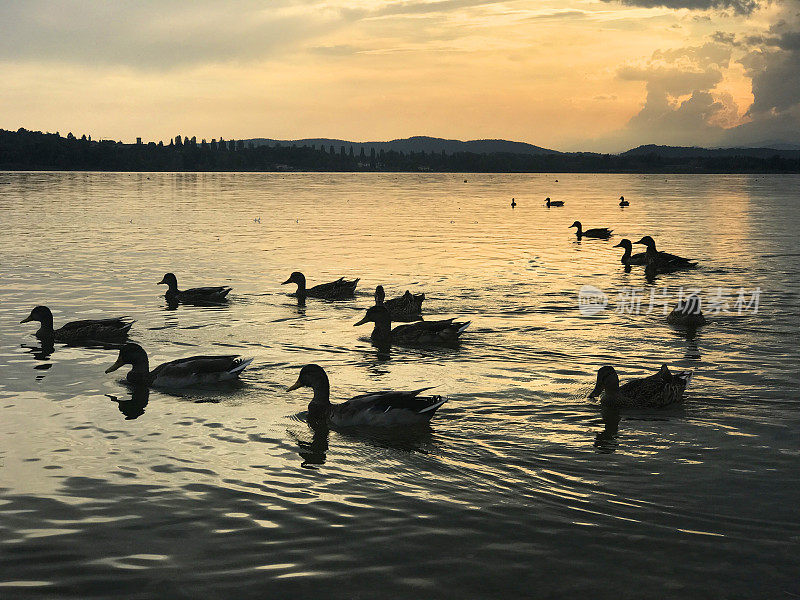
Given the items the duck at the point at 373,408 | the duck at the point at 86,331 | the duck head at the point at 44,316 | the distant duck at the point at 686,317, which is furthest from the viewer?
the distant duck at the point at 686,317

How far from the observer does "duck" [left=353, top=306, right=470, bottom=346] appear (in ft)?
66.6

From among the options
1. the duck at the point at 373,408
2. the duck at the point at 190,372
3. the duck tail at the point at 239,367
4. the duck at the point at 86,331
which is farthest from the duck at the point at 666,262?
the duck at the point at 373,408

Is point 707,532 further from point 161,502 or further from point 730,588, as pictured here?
point 161,502

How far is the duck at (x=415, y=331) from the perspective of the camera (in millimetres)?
20297

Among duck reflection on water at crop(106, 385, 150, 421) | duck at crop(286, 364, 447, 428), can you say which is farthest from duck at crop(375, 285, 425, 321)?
duck at crop(286, 364, 447, 428)

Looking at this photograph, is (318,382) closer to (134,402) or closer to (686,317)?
(134,402)

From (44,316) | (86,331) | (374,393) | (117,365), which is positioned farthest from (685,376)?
(44,316)

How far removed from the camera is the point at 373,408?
45.4 feet

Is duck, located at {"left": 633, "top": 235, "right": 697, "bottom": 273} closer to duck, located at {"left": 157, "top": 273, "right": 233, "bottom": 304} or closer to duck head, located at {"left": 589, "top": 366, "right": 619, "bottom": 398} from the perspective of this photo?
duck, located at {"left": 157, "top": 273, "right": 233, "bottom": 304}

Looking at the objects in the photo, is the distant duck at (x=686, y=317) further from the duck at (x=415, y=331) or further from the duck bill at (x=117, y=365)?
the duck bill at (x=117, y=365)

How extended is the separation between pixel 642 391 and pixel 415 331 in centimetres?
696

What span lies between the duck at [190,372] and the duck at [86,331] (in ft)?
13.9

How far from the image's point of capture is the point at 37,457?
486 inches

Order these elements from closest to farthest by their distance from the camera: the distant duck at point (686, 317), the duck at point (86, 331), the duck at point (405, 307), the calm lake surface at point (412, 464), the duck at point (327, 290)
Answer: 1. the calm lake surface at point (412, 464)
2. the duck at point (86, 331)
3. the distant duck at point (686, 317)
4. the duck at point (405, 307)
5. the duck at point (327, 290)
